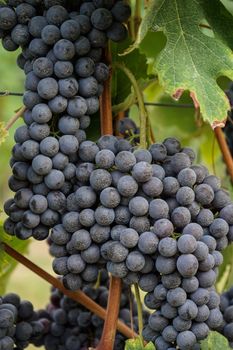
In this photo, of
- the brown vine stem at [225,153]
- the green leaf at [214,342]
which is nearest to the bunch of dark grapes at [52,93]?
the green leaf at [214,342]

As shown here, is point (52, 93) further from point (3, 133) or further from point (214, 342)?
point (214, 342)

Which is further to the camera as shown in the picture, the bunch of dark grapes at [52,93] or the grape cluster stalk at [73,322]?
the grape cluster stalk at [73,322]

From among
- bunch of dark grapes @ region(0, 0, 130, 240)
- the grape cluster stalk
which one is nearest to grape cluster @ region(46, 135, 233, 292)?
bunch of dark grapes @ region(0, 0, 130, 240)

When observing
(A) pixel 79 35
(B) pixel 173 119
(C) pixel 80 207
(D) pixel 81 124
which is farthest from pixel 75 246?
(B) pixel 173 119

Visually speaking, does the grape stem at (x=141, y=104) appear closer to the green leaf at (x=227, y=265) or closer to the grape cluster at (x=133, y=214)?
the grape cluster at (x=133, y=214)

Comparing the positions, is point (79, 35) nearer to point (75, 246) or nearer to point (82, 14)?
point (82, 14)

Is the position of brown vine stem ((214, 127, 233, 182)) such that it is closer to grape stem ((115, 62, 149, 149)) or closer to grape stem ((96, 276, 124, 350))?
grape stem ((115, 62, 149, 149))
